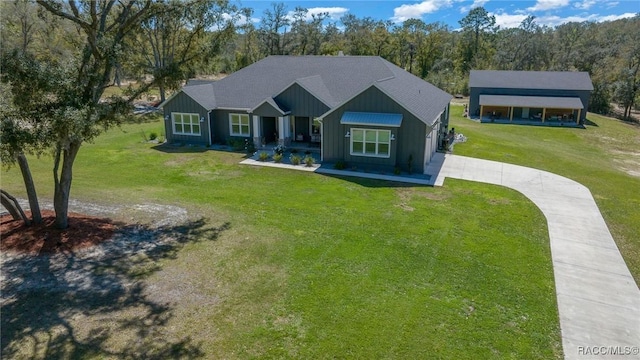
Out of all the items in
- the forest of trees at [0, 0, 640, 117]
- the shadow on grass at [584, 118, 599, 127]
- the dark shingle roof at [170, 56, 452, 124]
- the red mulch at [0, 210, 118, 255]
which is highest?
the forest of trees at [0, 0, 640, 117]

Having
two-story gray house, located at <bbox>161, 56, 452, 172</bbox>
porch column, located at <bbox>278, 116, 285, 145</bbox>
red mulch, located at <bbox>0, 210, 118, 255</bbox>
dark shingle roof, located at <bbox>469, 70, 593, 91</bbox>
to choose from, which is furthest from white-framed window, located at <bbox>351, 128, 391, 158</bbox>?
dark shingle roof, located at <bbox>469, 70, 593, 91</bbox>

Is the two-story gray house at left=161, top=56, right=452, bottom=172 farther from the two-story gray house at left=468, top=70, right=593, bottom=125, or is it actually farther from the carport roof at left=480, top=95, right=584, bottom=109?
the two-story gray house at left=468, top=70, right=593, bottom=125

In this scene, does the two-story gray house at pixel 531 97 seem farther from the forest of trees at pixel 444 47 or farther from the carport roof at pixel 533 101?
the forest of trees at pixel 444 47

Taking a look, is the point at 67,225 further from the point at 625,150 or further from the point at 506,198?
the point at 625,150

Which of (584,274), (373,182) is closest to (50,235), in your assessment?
(373,182)

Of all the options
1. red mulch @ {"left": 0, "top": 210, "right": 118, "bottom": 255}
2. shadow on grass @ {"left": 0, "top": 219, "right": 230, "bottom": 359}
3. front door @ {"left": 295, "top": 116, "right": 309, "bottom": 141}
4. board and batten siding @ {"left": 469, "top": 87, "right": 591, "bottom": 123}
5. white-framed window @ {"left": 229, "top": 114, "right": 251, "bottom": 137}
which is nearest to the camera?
shadow on grass @ {"left": 0, "top": 219, "right": 230, "bottom": 359}

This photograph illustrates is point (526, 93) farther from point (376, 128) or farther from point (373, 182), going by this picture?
point (373, 182)
